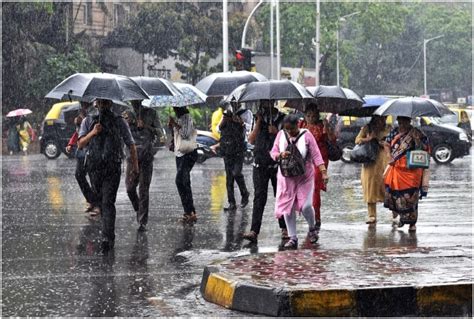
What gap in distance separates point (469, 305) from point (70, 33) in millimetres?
46430

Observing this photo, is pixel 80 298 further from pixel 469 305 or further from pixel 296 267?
pixel 469 305

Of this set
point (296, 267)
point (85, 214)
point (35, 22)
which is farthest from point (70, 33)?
point (296, 267)

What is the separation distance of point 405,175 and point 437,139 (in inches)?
750

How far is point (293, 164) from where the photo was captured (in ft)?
38.7

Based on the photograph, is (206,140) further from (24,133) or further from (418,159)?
(418,159)

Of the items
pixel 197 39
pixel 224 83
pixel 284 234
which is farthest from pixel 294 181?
pixel 197 39

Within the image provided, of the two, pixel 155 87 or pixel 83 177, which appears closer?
pixel 155 87

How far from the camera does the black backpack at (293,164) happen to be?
11805 mm

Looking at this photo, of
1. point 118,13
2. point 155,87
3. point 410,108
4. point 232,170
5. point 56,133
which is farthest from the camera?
point 118,13

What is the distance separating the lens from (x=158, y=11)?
5672cm

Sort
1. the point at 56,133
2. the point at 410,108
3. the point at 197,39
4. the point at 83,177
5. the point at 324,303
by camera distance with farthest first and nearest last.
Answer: the point at 197,39 < the point at 56,133 < the point at 83,177 < the point at 410,108 < the point at 324,303

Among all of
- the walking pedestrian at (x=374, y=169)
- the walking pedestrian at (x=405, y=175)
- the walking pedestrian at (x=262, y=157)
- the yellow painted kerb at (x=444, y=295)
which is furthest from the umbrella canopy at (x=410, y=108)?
the yellow painted kerb at (x=444, y=295)

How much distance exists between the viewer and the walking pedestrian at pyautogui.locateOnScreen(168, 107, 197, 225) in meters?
14.8

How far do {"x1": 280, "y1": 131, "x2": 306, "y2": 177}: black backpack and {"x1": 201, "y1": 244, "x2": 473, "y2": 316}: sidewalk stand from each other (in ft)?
5.57
